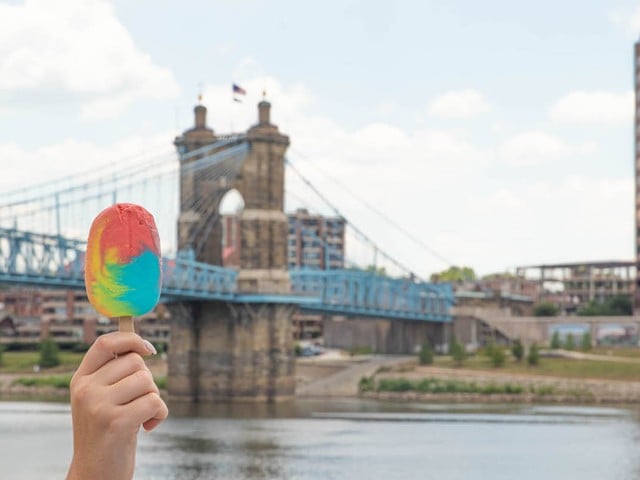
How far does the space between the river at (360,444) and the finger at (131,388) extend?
164 ft

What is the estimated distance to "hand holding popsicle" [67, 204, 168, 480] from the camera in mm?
Result: 9562

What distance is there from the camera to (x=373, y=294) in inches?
5413

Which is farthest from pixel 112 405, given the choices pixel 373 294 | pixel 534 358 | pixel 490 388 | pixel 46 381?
pixel 373 294

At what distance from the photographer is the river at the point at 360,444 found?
6209 centimetres

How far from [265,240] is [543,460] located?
4792cm

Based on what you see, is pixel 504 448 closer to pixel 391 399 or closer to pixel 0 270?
pixel 0 270

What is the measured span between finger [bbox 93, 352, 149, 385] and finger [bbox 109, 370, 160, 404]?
0.10ft

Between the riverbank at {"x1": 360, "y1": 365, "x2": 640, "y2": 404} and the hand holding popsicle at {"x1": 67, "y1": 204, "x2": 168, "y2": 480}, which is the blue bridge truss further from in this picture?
the hand holding popsicle at {"x1": 67, "y1": 204, "x2": 168, "y2": 480}

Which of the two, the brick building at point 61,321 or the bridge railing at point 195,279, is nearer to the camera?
the bridge railing at point 195,279

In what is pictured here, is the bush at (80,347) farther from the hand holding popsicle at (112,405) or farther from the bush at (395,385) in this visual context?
the hand holding popsicle at (112,405)

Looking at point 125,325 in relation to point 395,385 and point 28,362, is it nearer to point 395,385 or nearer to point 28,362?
point 395,385

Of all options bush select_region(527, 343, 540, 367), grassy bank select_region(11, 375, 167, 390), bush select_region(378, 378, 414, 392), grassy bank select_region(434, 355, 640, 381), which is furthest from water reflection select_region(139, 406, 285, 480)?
bush select_region(527, 343, 540, 367)

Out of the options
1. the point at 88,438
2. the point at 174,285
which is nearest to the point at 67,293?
the point at 174,285

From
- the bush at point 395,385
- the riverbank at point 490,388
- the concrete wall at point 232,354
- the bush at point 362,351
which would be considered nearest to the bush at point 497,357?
the riverbank at point 490,388
